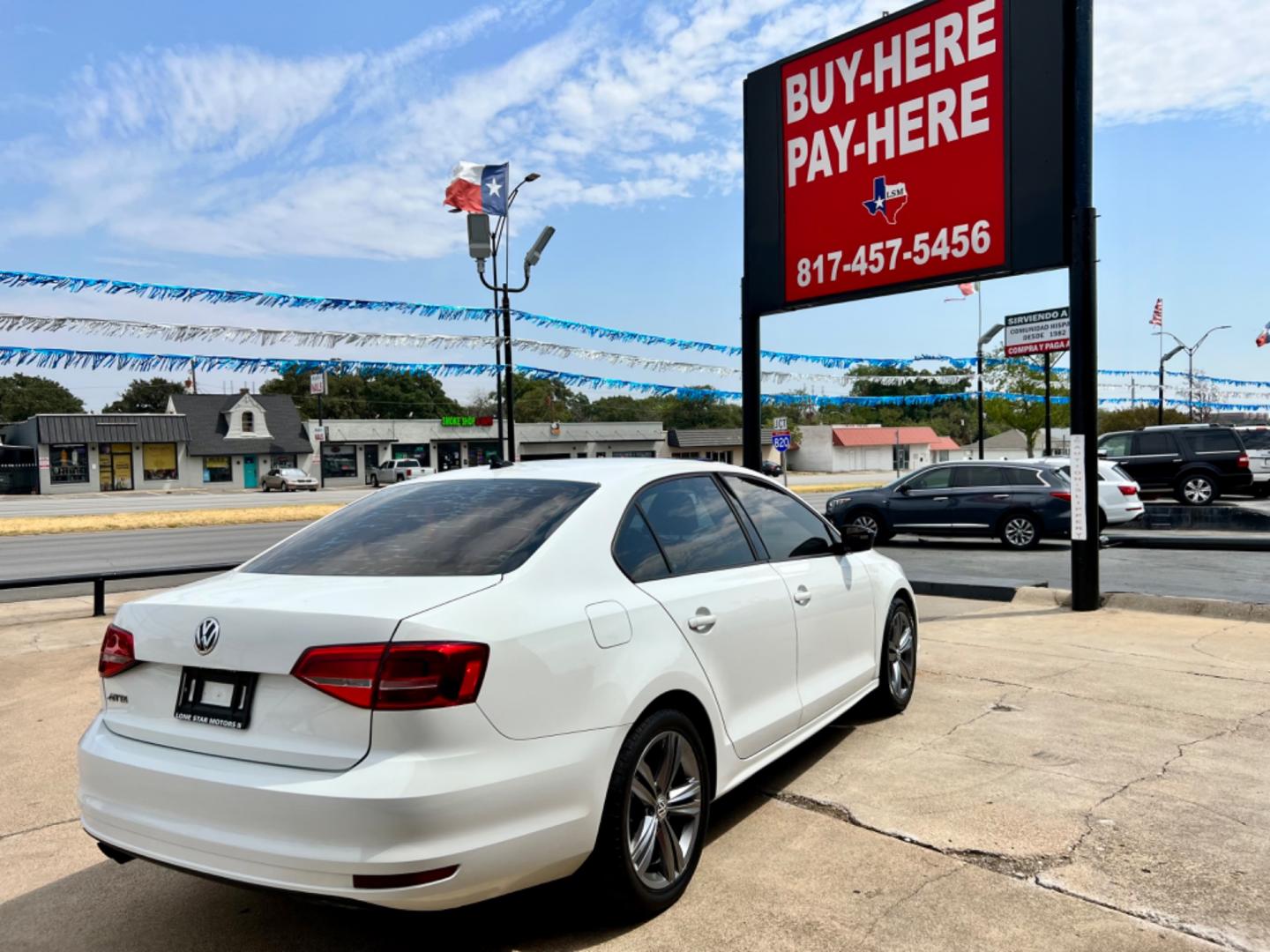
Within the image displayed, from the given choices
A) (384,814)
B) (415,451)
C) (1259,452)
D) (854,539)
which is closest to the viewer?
(384,814)

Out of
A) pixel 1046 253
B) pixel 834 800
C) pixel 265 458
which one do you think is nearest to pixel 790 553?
pixel 834 800

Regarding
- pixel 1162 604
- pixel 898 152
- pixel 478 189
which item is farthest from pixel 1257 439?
pixel 478 189

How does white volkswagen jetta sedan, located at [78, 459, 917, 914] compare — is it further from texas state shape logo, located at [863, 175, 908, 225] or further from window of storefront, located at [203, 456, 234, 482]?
window of storefront, located at [203, 456, 234, 482]

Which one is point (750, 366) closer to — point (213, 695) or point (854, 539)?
point (854, 539)

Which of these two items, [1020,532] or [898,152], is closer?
[898,152]

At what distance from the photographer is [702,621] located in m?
3.62

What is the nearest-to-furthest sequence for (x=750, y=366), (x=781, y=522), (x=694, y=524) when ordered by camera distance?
1. (x=694, y=524)
2. (x=781, y=522)
3. (x=750, y=366)

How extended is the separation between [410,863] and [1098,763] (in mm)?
3616

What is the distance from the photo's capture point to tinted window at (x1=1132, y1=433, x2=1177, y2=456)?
21672 millimetres

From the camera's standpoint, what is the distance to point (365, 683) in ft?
8.83

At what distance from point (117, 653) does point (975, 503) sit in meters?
14.6

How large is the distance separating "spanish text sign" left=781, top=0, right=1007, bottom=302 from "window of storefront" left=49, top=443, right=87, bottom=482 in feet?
181

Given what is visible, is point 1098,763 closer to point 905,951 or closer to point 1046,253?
point 905,951

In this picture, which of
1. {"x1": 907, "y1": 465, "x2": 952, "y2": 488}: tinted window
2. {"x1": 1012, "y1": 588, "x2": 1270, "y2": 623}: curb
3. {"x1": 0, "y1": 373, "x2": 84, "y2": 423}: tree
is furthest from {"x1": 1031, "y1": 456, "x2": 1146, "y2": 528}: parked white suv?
{"x1": 0, "y1": 373, "x2": 84, "y2": 423}: tree
